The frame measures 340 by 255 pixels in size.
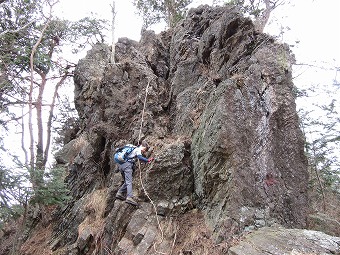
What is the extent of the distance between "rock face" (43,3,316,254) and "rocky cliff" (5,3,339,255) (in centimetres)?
3

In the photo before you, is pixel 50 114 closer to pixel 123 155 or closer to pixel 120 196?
pixel 123 155

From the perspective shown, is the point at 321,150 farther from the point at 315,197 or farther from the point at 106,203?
the point at 106,203

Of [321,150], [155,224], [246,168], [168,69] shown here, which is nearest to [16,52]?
[168,69]

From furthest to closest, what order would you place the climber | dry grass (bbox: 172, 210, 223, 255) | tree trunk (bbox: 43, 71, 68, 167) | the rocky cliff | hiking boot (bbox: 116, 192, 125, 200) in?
tree trunk (bbox: 43, 71, 68, 167)
hiking boot (bbox: 116, 192, 125, 200)
the climber
the rocky cliff
dry grass (bbox: 172, 210, 223, 255)

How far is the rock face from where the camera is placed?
6223mm

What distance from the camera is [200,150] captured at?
286 inches

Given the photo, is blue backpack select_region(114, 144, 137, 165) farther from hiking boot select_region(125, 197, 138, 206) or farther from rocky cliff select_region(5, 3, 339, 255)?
hiking boot select_region(125, 197, 138, 206)

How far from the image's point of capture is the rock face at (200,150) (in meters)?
6.22

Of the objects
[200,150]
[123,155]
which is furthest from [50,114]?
[200,150]

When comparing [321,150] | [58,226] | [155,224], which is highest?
[321,150]

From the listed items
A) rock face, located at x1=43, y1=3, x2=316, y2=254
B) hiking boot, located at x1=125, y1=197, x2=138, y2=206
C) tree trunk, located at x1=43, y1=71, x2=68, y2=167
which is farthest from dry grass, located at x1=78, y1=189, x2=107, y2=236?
tree trunk, located at x1=43, y1=71, x2=68, y2=167

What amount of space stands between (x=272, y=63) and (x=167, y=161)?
12.8 ft

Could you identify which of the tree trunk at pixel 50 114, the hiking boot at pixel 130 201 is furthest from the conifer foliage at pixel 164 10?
the hiking boot at pixel 130 201

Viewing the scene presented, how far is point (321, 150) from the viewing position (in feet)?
40.5
